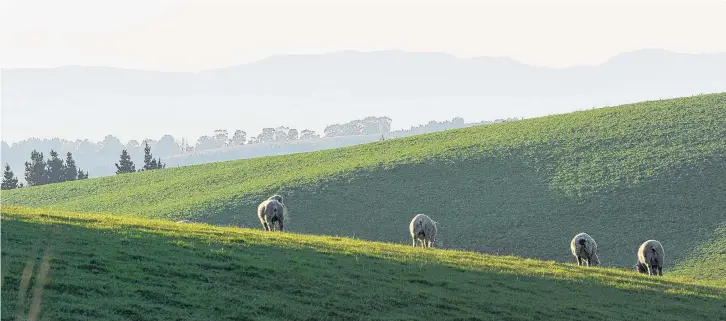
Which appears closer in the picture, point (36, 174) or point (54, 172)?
point (36, 174)

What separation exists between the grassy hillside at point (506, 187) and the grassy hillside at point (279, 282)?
93.8 ft

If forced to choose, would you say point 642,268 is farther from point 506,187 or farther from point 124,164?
point 124,164

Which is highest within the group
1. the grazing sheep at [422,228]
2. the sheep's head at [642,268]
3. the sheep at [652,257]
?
the grazing sheep at [422,228]

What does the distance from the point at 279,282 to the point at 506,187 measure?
5594 cm

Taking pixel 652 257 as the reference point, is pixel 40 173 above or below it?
below

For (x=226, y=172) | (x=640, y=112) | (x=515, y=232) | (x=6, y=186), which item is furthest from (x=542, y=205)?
(x=6, y=186)

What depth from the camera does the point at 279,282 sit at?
986 inches

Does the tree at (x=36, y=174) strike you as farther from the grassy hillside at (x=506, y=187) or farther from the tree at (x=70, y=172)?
the grassy hillside at (x=506, y=187)

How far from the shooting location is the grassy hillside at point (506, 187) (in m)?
67.7

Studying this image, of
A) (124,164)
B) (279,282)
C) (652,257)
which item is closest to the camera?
(279,282)

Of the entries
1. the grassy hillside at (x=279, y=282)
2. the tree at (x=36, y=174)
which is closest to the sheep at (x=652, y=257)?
the grassy hillside at (x=279, y=282)

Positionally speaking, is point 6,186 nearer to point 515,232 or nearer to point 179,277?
point 515,232

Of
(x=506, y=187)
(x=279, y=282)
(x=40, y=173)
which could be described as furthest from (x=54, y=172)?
(x=279, y=282)

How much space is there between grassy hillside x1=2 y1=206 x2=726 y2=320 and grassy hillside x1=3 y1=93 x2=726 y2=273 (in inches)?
1126
